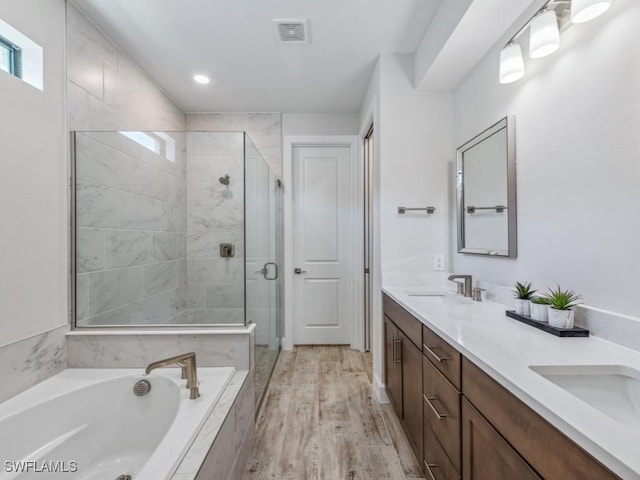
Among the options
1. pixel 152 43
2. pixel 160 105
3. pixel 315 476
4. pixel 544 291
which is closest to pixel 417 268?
pixel 544 291

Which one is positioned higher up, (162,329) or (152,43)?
(152,43)

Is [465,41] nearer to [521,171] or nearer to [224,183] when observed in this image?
[521,171]

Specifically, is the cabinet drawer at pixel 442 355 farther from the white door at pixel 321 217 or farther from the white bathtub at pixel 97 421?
the white door at pixel 321 217

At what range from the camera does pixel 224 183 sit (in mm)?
2525

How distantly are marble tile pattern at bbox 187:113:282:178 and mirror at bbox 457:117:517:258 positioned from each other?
1.89 m

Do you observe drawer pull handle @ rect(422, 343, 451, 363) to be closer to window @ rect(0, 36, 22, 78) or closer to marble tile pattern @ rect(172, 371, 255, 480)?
marble tile pattern @ rect(172, 371, 255, 480)

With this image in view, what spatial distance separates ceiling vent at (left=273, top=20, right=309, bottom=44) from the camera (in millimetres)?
1922

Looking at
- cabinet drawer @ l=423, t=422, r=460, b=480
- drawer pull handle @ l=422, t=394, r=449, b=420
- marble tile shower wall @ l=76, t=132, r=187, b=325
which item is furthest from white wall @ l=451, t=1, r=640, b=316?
marble tile shower wall @ l=76, t=132, r=187, b=325

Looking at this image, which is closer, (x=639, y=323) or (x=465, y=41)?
(x=639, y=323)

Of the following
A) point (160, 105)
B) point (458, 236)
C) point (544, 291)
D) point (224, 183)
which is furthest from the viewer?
point (160, 105)

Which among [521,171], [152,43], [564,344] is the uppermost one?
[152,43]

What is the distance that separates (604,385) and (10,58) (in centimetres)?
265

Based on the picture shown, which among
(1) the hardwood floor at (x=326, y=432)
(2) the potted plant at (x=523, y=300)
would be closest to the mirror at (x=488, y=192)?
(2) the potted plant at (x=523, y=300)

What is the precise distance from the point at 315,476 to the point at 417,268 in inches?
56.0
